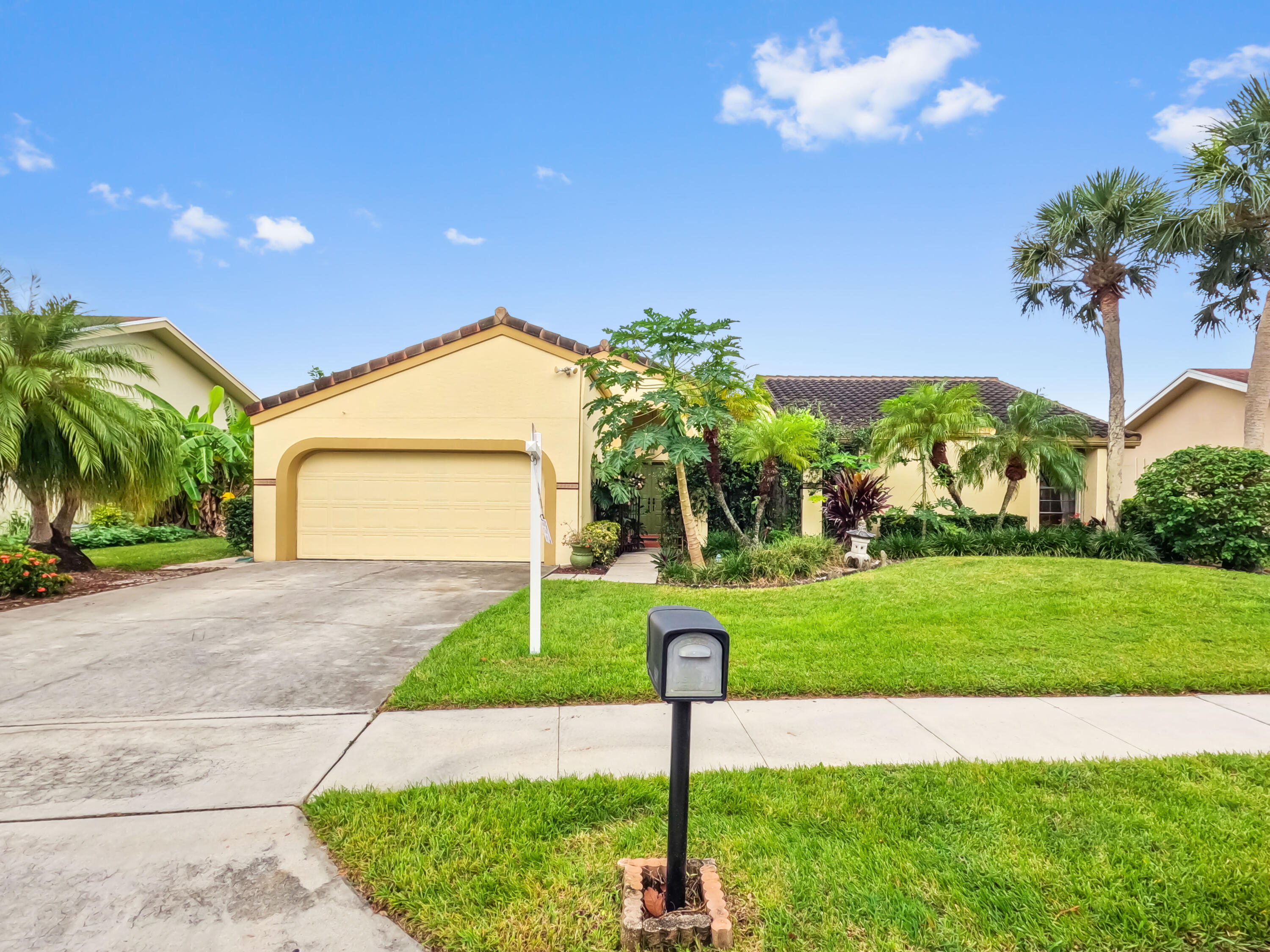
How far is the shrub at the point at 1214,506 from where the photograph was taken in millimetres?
9828

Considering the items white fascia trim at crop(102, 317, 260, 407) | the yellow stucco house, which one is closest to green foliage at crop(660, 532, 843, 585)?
the yellow stucco house

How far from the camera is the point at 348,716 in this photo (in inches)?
165

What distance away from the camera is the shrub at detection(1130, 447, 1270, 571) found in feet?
32.2

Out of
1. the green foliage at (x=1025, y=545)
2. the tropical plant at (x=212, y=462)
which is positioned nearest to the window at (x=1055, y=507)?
the green foliage at (x=1025, y=545)

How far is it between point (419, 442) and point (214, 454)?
842cm

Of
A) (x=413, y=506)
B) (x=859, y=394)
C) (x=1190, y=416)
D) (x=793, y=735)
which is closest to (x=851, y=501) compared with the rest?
(x=859, y=394)

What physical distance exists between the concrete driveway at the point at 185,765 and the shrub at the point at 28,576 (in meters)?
0.93

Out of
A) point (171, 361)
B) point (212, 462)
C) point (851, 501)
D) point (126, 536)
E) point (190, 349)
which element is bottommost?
point (126, 536)

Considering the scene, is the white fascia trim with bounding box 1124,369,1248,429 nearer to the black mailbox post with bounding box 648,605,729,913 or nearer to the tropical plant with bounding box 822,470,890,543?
the tropical plant with bounding box 822,470,890,543

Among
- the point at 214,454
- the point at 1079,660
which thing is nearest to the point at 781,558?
the point at 1079,660

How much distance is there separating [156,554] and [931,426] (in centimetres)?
1658

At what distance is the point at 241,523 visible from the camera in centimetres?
1332

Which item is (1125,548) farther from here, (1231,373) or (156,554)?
(156,554)

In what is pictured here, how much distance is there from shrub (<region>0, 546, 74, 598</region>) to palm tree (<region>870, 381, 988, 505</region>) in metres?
14.2
